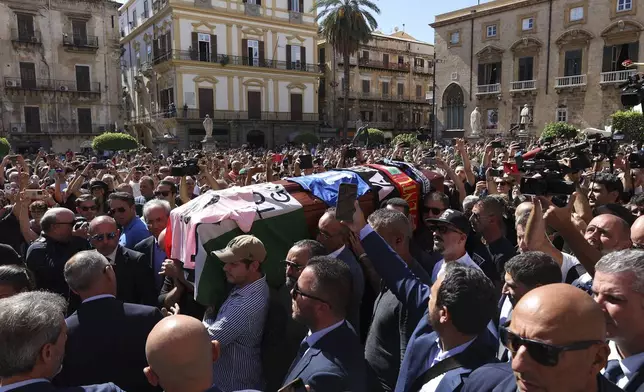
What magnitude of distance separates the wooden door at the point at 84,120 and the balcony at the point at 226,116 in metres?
4.13

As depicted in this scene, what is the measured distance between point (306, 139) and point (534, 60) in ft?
52.0

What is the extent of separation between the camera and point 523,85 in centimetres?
3238

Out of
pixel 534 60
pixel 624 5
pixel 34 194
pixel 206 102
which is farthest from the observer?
pixel 206 102

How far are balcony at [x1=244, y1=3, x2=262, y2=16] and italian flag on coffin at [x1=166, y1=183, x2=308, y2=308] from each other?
32.7 metres

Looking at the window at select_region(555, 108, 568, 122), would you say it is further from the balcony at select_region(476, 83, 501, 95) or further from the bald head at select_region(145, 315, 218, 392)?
the bald head at select_region(145, 315, 218, 392)

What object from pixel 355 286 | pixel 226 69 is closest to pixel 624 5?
pixel 226 69

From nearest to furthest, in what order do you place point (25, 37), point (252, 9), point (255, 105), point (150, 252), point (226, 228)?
point (226, 228) → point (150, 252) → point (25, 37) → point (252, 9) → point (255, 105)

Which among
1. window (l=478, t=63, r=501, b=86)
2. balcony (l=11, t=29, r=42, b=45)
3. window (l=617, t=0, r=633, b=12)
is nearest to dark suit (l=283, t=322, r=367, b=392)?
window (l=617, t=0, r=633, b=12)

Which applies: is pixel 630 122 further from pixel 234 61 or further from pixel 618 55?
pixel 234 61

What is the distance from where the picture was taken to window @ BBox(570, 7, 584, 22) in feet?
98.2

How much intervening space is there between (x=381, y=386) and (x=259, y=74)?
34.2m

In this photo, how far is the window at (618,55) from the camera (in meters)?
28.3

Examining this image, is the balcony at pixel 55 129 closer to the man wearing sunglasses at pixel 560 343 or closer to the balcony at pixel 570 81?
the balcony at pixel 570 81

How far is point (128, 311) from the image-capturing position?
9.63ft
